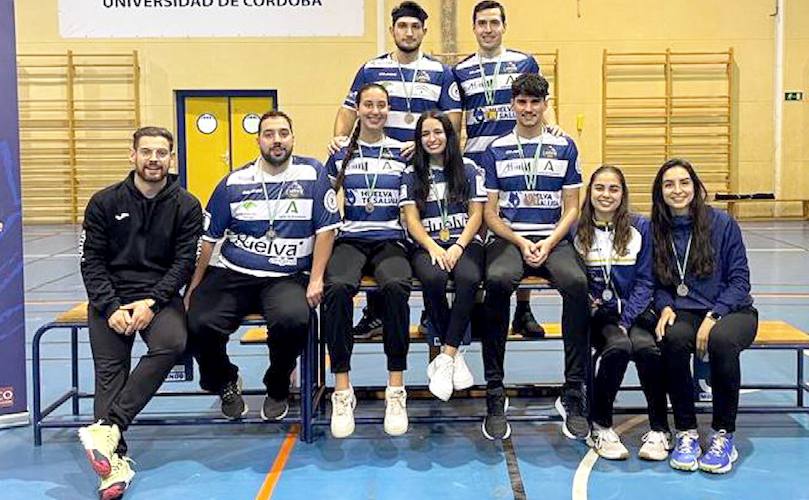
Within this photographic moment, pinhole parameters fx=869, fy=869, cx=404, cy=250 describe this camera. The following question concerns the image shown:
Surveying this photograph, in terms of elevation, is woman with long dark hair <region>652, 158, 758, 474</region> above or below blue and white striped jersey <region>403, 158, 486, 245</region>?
below

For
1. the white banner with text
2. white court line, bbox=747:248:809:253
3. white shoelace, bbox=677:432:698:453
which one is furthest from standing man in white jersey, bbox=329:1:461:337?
the white banner with text

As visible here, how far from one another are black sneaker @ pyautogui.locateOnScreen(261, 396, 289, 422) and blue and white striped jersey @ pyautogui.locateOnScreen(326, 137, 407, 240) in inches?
32.6

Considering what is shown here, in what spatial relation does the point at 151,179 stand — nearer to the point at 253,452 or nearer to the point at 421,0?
the point at 253,452

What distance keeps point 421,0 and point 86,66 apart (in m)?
5.26

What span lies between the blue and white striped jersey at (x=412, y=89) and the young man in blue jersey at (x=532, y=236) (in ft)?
1.54

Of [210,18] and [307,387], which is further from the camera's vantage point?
[210,18]

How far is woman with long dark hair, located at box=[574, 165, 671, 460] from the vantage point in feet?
11.7

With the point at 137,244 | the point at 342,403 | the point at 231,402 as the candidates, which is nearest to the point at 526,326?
the point at 342,403

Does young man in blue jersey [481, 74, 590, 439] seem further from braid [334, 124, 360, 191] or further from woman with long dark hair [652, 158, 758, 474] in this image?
braid [334, 124, 360, 191]

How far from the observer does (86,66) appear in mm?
13414

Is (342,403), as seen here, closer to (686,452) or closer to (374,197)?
(374,197)

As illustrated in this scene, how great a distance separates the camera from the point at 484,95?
4.51m

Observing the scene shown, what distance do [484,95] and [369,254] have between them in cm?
110

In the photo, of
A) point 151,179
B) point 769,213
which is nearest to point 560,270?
point 151,179
